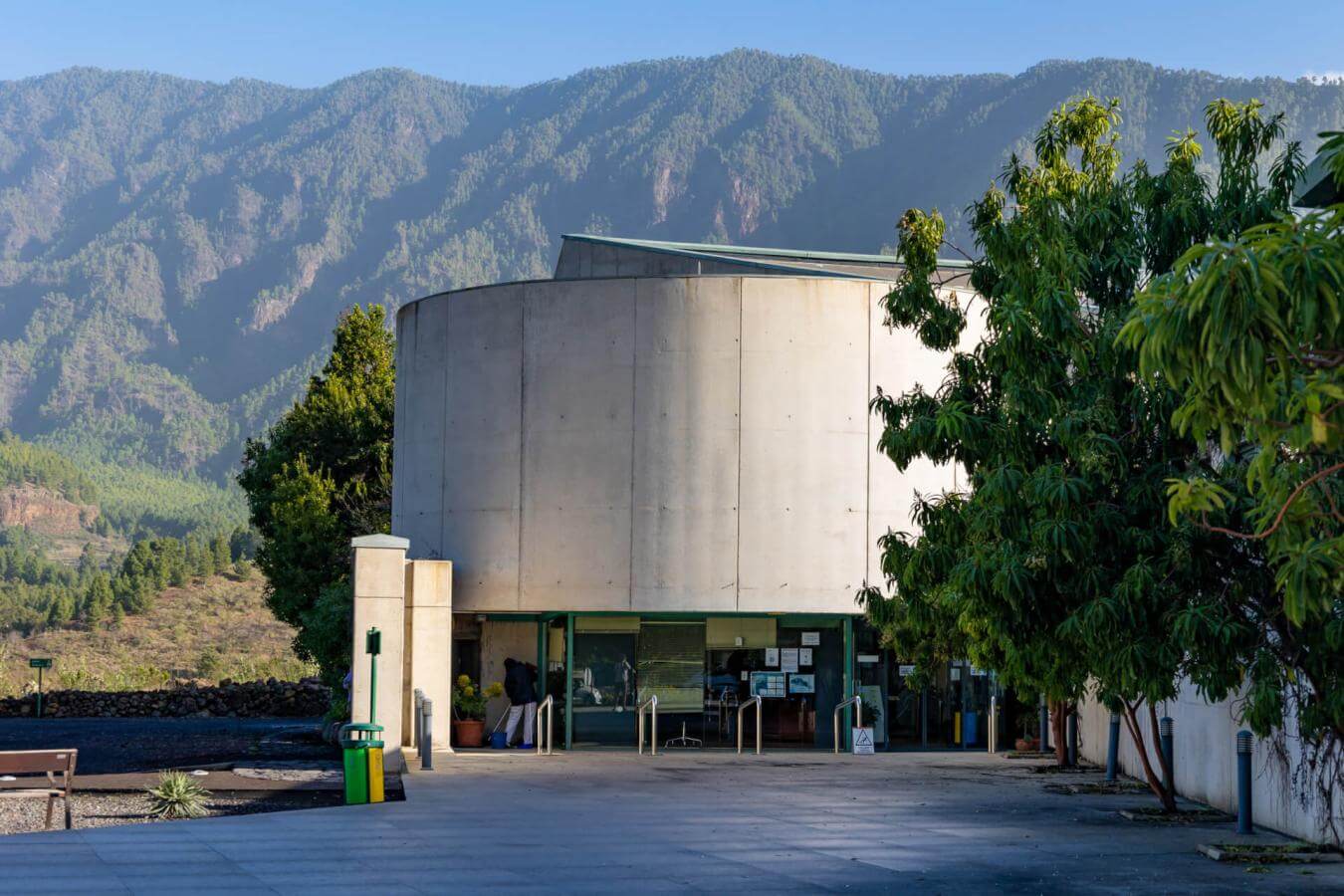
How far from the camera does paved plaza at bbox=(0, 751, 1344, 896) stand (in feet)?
42.7

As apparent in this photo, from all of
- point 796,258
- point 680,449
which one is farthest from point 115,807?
point 796,258

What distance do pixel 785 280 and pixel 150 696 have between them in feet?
92.7

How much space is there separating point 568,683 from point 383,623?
4.93 meters

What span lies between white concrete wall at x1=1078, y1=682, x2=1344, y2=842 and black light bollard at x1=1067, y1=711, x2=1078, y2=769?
4.67 ft

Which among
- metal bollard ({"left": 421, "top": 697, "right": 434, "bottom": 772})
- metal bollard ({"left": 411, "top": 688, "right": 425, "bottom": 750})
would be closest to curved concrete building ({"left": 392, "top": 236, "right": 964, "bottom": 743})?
metal bollard ({"left": 411, "top": 688, "right": 425, "bottom": 750})

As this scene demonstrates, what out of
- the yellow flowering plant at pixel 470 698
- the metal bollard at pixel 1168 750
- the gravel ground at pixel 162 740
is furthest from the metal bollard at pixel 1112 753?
the gravel ground at pixel 162 740

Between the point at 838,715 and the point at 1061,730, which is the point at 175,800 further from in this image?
the point at 838,715

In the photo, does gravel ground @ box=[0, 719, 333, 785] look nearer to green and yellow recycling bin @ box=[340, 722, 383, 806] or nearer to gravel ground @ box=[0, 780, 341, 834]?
gravel ground @ box=[0, 780, 341, 834]

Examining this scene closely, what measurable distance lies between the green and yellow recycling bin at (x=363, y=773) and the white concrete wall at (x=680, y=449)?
8.66m

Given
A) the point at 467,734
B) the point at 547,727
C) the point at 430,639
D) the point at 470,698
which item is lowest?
the point at 467,734

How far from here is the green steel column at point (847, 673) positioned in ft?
94.2

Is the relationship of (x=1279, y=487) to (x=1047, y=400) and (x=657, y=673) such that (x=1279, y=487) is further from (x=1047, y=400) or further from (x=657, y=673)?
(x=657, y=673)

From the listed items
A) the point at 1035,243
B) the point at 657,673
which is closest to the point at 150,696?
the point at 657,673

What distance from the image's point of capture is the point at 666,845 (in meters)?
15.4
